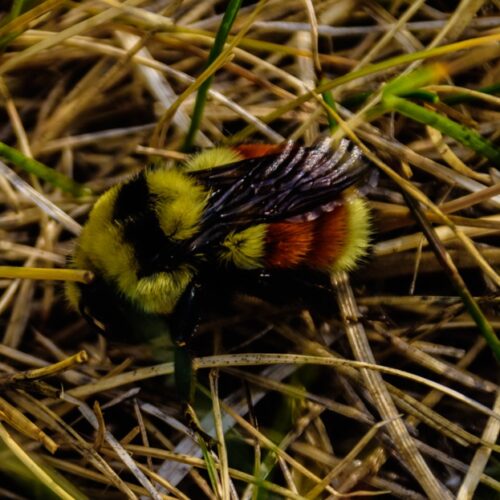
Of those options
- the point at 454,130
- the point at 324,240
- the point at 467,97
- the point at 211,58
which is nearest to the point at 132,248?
the point at 324,240

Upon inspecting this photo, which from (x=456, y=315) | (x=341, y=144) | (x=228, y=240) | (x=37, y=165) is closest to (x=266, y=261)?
(x=228, y=240)

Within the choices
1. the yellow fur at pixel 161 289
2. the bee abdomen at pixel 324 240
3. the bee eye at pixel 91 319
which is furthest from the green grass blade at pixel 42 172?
the bee abdomen at pixel 324 240

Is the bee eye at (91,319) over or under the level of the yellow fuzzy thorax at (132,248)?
under

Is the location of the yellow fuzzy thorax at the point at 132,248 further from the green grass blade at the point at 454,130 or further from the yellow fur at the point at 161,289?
the green grass blade at the point at 454,130

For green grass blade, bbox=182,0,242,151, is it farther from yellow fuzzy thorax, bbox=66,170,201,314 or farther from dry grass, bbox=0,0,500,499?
yellow fuzzy thorax, bbox=66,170,201,314

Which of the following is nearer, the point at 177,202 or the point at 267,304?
the point at 177,202

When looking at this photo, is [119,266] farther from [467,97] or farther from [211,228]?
[467,97]
